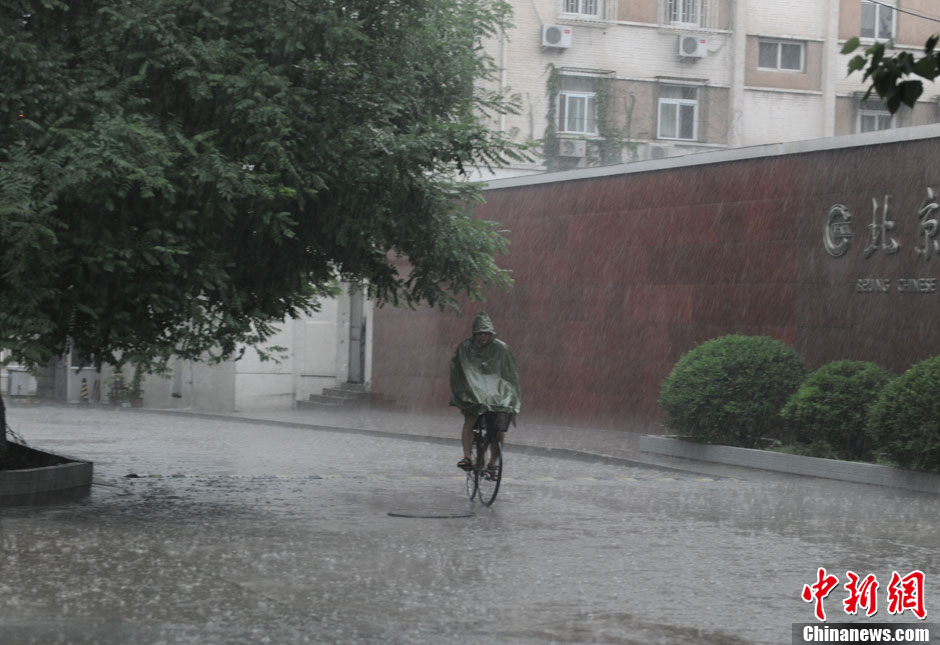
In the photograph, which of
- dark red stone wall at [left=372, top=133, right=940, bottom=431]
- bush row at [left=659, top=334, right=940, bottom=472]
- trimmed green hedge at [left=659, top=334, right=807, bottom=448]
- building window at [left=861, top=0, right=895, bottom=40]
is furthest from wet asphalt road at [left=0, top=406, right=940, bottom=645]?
building window at [left=861, top=0, right=895, bottom=40]

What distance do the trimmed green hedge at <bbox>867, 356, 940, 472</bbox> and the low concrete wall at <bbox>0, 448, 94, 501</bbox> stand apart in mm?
8495

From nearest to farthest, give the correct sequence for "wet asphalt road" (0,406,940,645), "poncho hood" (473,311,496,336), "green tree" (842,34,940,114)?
"green tree" (842,34,940,114) → "wet asphalt road" (0,406,940,645) → "poncho hood" (473,311,496,336)

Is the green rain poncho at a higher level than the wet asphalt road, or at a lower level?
higher

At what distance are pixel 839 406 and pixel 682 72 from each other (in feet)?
84.6

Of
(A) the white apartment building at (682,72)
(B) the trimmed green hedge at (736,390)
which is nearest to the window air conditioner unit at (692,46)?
(A) the white apartment building at (682,72)

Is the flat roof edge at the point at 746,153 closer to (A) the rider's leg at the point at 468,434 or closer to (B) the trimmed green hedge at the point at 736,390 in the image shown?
(A) the rider's leg at the point at 468,434

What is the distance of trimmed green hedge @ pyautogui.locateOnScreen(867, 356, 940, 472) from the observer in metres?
15.1

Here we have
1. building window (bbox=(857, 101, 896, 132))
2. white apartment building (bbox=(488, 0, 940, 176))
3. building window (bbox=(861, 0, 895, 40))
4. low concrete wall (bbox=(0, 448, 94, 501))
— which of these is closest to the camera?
low concrete wall (bbox=(0, 448, 94, 501))

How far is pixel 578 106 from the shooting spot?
40.3 m

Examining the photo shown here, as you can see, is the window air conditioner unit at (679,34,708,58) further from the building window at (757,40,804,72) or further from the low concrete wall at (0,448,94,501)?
the low concrete wall at (0,448,94,501)

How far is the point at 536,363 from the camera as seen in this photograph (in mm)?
26219

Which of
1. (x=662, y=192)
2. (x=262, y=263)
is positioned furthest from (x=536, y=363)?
(x=262, y=263)

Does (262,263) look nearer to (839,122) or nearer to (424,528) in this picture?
(424,528)

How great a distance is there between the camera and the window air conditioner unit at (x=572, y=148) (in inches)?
1572
